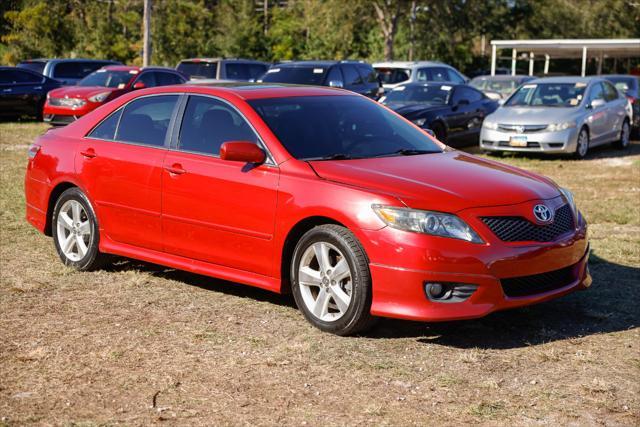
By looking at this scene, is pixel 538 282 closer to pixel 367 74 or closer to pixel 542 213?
pixel 542 213

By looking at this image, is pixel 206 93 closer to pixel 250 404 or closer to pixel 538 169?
pixel 250 404

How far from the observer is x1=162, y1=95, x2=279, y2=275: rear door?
6.22m

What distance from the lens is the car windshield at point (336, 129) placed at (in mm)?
6434

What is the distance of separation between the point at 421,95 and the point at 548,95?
8.21 ft

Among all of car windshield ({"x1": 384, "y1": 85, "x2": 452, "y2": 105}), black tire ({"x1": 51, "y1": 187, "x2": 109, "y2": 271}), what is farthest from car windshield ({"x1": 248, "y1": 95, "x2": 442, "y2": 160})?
car windshield ({"x1": 384, "y1": 85, "x2": 452, "y2": 105})

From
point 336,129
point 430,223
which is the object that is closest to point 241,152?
point 336,129

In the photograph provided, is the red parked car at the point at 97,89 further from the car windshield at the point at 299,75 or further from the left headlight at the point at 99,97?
the car windshield at the point at 299,75

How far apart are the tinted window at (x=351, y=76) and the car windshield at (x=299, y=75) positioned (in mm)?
749

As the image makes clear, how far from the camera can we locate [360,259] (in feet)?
18.6

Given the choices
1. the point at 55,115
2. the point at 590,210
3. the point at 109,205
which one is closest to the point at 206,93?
the point at 109,205

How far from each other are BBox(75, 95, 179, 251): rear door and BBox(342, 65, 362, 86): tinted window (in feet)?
47.1

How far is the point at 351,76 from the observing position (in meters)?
21.8

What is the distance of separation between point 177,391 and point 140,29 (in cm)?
4793

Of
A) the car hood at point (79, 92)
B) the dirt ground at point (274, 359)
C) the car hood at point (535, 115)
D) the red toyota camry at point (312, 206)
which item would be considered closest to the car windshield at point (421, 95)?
the car hood at point (535, 115)
